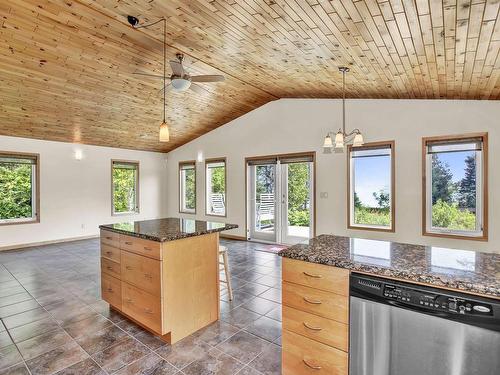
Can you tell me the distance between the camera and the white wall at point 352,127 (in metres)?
4.13

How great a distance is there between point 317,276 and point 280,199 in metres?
4.73

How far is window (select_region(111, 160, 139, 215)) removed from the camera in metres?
7.91

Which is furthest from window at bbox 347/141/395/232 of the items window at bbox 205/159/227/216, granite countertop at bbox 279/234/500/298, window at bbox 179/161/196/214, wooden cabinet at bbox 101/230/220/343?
window at bbox 179/161/196/214

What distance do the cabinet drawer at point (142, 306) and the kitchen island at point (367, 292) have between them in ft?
3.82

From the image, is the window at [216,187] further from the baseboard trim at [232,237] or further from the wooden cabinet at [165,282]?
the wooden cabinet at [165,282]

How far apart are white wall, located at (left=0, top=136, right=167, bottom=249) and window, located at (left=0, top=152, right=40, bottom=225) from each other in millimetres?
113

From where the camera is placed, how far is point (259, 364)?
2.22m

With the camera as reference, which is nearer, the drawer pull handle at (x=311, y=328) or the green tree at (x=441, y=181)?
the drawer pull handle at (x=311, y=328)

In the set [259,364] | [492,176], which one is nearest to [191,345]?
[259,364]

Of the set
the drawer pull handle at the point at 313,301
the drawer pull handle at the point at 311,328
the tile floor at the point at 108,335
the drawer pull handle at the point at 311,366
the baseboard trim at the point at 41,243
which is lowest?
the tile floor at the point at 108,335

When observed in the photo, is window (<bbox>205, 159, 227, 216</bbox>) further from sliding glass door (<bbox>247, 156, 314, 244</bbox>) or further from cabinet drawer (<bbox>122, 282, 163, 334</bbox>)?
cabinet drawer (<bbox>122, 282, 163, 334</bbox>)

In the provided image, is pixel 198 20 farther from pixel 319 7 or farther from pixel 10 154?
pixel 10 154

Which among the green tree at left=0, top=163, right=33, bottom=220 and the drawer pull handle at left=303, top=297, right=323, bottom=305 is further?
the green tree at left=0, top=163, right=33, bottom=220

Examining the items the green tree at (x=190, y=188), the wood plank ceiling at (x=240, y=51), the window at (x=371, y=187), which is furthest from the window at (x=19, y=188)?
the window at (x=371, y=187)
